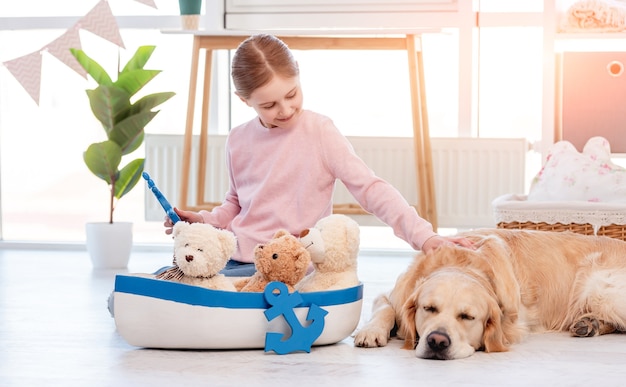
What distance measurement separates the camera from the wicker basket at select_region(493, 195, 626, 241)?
99.2 inches

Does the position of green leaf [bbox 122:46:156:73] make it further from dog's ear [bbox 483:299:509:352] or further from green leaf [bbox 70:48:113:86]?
dog's ear [bbox 483:299:509:352]

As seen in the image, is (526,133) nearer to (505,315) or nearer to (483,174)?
(483,174)

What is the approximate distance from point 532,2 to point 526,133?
55 centimetres

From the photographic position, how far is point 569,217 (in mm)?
2551

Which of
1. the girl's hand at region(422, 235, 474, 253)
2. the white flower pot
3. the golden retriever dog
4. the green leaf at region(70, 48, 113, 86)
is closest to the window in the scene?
the green leaf at region(70, 48, 113, 86)

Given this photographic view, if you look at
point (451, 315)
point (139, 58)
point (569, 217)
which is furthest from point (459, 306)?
point (139, 58)

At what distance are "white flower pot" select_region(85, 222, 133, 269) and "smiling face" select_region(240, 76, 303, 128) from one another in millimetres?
1463

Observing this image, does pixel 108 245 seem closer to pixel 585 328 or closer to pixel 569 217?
pixel 569 217

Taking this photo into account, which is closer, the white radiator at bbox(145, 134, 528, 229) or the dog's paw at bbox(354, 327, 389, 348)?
the dog's paw at bbox(354, 327, 389, 348)

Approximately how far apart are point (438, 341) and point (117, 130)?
6.28 feet

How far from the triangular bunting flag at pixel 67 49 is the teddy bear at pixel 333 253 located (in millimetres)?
1837

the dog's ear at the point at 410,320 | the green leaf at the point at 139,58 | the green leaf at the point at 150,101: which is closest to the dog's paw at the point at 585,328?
A: the dog's ear at the point at 410,320

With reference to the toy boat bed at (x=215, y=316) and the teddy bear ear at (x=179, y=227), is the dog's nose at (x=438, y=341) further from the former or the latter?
the teddy bear ear at (x=179, y=227)

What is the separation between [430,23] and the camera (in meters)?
3.76
